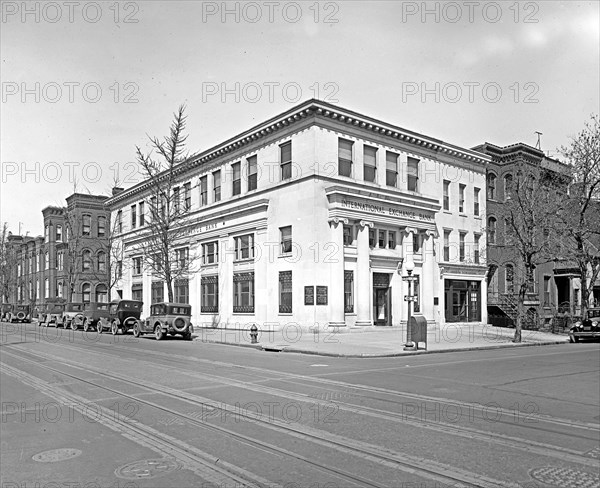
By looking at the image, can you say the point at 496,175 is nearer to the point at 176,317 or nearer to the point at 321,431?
the point at 176,317

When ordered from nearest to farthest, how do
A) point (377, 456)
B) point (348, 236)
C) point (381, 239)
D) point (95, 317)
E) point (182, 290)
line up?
1. point (377, 456)
2. point (348, 236)
3. point (381, 239)
4. point (95, 317)
5. point (182, 290)

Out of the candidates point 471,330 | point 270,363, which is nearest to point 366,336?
point 471,330

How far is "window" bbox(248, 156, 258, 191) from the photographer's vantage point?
37.8 m

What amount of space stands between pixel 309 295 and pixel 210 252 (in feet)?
38.9

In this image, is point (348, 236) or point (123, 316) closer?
point (348, 236)

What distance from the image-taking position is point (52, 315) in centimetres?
4628

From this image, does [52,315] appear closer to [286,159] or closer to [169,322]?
[169,322]

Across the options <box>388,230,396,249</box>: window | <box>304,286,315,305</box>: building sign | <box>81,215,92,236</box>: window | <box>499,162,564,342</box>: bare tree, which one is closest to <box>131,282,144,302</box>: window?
<box>81,215,92,236</box>: window

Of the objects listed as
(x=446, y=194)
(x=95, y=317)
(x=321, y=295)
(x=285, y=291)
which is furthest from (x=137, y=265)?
(x=446, y=194)

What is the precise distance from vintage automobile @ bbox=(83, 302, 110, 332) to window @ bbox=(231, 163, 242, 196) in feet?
37.8

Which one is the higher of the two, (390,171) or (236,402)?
(390,171)

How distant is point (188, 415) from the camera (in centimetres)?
895

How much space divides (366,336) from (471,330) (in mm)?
11321

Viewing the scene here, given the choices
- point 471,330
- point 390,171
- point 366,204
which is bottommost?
point 471,330
